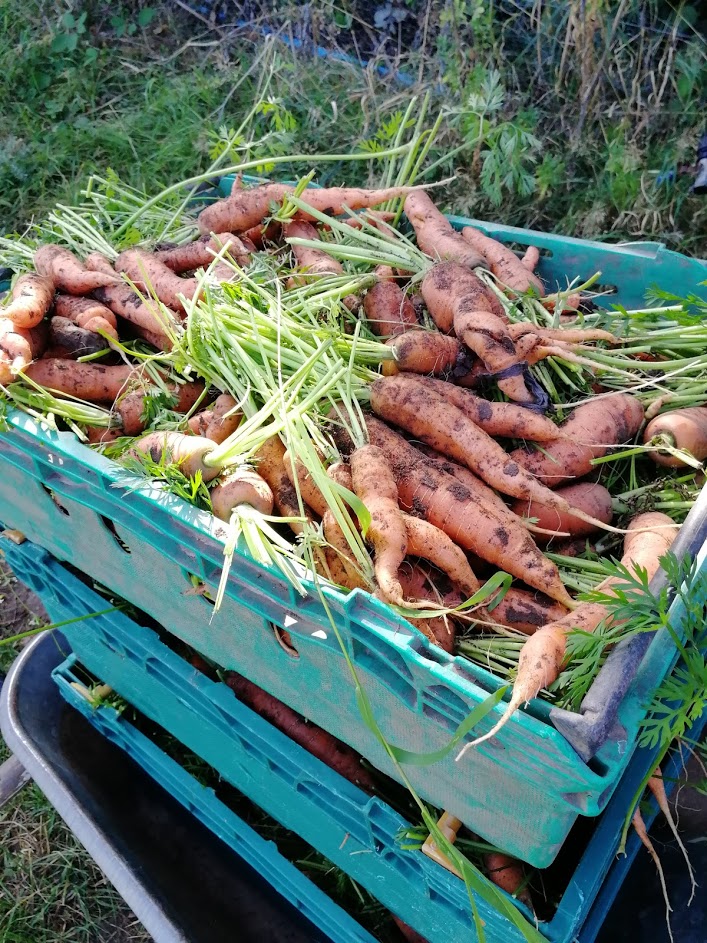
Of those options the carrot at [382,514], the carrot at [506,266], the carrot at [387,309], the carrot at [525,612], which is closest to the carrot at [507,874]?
the carrot at [525,612]

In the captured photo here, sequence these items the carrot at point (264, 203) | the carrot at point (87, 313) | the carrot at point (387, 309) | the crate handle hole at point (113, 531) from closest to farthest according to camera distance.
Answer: the crate handle hole at point (113, 531) < the carrot at point (387, 309) < the carrot at point (87, 313) < the carrot at point (264, 203)

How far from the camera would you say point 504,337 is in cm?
167

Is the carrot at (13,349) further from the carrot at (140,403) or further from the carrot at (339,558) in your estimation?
the carrot at (339,558)

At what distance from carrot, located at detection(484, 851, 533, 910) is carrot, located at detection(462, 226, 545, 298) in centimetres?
132

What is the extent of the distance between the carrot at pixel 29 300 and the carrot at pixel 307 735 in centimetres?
104

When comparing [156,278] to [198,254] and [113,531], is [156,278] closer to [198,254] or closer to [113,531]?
[198,254]

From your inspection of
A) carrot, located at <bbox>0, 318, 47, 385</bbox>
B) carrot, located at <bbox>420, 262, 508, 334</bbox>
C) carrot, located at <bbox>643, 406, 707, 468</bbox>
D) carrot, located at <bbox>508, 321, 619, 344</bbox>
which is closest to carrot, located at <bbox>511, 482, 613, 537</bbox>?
carrot, located at <bbox>643, 406, 707, 468</bbox>

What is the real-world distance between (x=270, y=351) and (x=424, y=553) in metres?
0.58

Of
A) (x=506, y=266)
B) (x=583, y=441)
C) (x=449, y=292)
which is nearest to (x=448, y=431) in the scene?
(x=583, y=441)

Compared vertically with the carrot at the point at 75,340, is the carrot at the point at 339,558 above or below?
below

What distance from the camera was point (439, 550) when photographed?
1.44 metres

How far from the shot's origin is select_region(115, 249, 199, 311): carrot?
201cm

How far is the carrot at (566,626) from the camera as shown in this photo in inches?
40.1

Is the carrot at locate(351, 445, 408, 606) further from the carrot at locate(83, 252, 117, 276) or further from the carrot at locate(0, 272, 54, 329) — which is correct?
the carrot at locate(83, 252, 117, 276)
